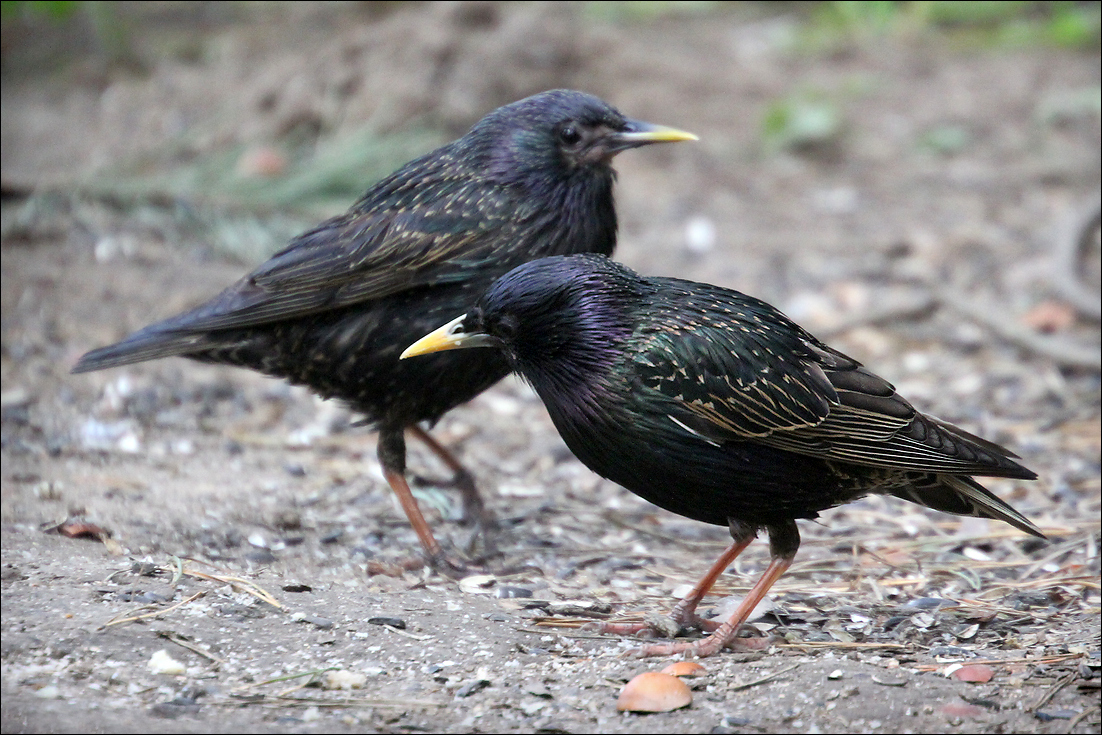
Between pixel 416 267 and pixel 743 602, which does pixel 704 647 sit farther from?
pixel 416 267

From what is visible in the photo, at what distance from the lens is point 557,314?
3.50 m

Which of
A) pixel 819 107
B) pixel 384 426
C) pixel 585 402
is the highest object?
pixel 819 107

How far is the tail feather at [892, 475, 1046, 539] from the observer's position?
12.2ft

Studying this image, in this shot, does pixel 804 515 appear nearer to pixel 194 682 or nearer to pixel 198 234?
pixel 194 682

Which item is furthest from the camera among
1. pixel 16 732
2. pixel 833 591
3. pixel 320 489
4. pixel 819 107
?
pixel 819 107

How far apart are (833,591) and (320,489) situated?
2058 mm

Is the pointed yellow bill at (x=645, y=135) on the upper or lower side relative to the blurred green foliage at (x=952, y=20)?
lower

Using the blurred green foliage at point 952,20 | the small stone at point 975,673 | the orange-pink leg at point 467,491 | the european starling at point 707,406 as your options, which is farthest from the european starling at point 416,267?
the blurred green foliage at point 952,20

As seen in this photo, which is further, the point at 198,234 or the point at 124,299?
the point at 198,234

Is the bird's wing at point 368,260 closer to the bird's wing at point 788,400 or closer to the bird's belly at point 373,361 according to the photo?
the bird's belly at point 373,361

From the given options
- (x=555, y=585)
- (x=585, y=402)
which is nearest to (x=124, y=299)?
(x=555, y=585)

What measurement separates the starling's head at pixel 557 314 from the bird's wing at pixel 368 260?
1.98ft

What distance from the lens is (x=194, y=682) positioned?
2.95 m

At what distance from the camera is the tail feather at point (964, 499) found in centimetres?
373
